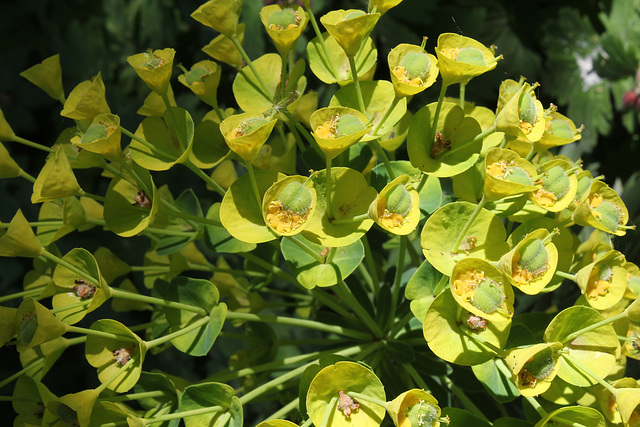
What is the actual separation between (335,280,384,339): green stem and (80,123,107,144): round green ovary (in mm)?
501

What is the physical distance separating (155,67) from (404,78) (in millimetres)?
435

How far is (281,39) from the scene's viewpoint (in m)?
1.08

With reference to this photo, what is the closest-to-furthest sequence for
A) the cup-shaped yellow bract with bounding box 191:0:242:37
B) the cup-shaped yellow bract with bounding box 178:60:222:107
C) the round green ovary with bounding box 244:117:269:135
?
1. the round green ovary with bounding box 244:117:269:135
2. the cup-shaped yellow bract with bounding box 191:0:242:37
3. the cup-shaped yellow bract with bounding box 178:60:222:107

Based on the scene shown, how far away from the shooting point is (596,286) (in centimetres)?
104

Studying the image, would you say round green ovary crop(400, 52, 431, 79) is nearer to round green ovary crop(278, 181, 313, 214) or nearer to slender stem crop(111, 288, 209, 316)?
round green ovary crop(278, 181, 313, 214)

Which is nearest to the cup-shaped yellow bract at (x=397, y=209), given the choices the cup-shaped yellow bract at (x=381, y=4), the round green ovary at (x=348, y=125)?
the round green ovary at (x=348, y=125)

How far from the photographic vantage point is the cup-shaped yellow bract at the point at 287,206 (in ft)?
3.04

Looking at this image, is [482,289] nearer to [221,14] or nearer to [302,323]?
[302,323]

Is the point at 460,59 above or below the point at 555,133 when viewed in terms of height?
above

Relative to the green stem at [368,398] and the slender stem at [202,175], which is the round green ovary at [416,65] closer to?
the slender stem at [202,175]

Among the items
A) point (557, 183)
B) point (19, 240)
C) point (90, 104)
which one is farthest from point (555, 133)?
point (19, 240)

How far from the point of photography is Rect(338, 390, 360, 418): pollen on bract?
2.96 feet

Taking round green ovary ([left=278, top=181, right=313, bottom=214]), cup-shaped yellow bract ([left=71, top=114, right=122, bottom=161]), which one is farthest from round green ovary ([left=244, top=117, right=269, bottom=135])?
cup-shaped yellow bract ([left=71, top=114, right=122, bottom=161])

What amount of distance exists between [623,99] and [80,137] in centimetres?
188
